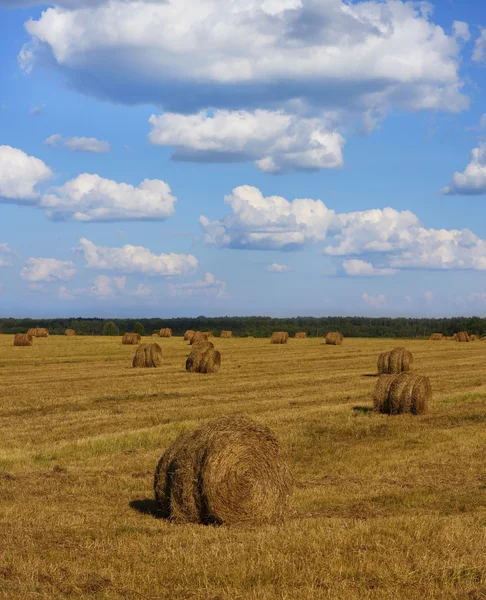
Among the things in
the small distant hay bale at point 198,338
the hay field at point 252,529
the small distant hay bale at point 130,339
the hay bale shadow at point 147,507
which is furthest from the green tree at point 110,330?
the hay bale shadow at point 147,507

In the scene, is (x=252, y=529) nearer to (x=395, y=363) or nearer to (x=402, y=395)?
(x=402, y=395)

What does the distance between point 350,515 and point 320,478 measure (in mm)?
2654

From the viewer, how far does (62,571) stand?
295 inches

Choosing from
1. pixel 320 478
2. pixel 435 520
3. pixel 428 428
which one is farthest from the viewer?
pixel 428 428

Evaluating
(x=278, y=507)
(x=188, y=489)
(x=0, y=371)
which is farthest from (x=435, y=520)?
(x=0, y=371)

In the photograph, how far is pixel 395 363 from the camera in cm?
3017

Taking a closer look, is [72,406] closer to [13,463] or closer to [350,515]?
[13,463]

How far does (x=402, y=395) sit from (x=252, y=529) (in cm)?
1057

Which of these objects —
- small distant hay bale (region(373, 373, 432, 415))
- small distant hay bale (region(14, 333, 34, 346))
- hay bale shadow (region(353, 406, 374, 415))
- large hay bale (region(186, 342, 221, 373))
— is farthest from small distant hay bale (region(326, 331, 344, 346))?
small distant hay bale (region(373, 373, 432, 415))

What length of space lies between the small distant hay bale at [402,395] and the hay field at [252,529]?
409 mm

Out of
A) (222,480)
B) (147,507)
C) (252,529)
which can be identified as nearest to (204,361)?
(147,507)

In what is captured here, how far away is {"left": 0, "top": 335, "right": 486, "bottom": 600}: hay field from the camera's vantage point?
717cm

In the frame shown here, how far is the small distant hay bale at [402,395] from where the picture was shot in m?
19.5

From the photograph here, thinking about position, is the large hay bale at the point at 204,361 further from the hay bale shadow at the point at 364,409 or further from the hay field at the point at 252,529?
the hay bale shadow at the point at 364,409
